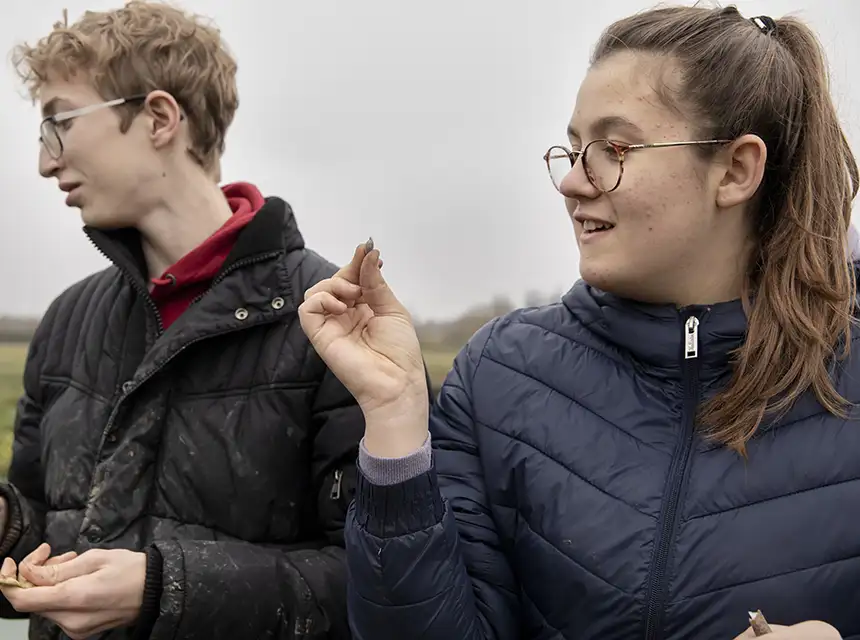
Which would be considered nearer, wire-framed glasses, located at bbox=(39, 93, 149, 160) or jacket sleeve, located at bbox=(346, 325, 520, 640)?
jacket sleeve, located at bbox=(346, 325, 520, 640)

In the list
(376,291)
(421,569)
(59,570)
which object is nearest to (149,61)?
(376,291)

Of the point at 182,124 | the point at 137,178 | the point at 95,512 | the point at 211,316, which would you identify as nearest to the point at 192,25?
the point at 182,124

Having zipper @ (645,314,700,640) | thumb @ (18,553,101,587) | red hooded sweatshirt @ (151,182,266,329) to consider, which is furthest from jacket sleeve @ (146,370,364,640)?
zipper @ (645,314,700,640)

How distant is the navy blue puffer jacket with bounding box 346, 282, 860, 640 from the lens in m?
1.54

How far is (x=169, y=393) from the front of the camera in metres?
1.96

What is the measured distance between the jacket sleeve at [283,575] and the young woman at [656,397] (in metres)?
0.24

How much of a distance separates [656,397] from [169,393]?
0.98 m

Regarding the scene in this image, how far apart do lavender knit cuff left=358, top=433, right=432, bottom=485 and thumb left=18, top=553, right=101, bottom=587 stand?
0.55m

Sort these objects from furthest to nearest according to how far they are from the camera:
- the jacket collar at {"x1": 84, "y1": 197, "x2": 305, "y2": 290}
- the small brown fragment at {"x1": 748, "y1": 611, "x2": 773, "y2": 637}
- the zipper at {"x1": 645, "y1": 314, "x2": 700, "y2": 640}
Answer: the jacket collar at {"x1": 84, "y1": 197, "x2": 305, "y2": 290}
the zipper at {"x1": 645, "y1": 314, "x2": 700, "y2": 640}
the small brown fragment at {"x1": 748, "y1": 611, "x2": 773, "y2": 637}

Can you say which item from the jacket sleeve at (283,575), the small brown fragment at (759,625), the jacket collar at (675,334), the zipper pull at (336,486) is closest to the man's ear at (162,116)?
the jacket sleeve at (283,575)

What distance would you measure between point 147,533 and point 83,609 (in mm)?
239

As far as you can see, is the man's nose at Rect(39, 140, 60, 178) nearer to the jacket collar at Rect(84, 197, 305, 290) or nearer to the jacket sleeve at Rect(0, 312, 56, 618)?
the jacket collar at Rect(84, 197, 305, 290)

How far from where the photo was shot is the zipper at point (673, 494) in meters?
1.54

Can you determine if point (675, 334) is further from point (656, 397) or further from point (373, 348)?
point (373, 348)
